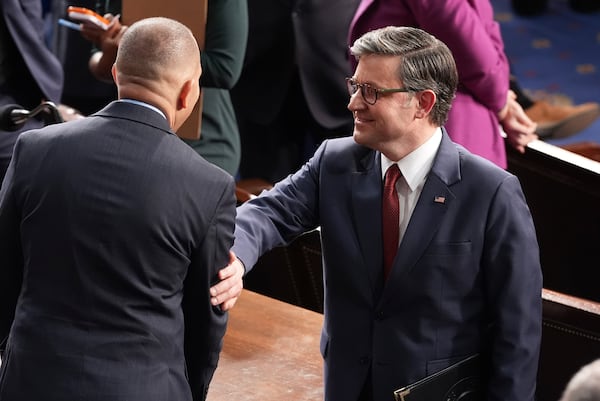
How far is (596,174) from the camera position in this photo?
3939 millimetres

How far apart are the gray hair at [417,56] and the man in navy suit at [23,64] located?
1.71 m

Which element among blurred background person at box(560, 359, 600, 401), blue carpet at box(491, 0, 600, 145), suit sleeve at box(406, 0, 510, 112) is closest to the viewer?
blurred background person at box(560, 359, 600, 401)

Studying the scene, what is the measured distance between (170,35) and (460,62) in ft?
4.90

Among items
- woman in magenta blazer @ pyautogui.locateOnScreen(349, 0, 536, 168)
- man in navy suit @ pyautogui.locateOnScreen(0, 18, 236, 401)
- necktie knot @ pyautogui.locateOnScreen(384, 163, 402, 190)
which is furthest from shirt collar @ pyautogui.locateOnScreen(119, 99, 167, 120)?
woman in magenta blazer @ pyautogui.locateOnScreen(349, 0, 536, 168)

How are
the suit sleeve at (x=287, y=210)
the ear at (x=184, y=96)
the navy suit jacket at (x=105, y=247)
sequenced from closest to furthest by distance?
the navy suit jacket at (x=105, y=247) < the ear at (x=184, y=96) < the suit sleeve at (x=287, y=210)

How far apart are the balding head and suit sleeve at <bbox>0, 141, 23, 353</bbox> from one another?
239 millimetres

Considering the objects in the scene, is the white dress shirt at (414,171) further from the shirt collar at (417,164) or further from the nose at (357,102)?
the nose at (357,102)

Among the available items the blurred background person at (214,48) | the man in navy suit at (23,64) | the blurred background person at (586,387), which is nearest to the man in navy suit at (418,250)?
the blurred background person at (586,387)

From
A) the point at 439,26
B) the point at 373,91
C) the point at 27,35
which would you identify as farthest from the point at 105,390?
the point at 27,35

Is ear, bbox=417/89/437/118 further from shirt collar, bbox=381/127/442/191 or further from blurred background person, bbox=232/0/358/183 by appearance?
blurred background person, bbox=232/0/358/183

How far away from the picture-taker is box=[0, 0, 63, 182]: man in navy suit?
12.2 feet

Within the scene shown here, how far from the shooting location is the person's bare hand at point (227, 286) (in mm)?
2146

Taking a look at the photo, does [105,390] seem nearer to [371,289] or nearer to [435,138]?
[371,289]

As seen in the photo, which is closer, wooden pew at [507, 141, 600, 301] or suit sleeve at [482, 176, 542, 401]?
suit sleeve at [482, 176, 542, 401]
